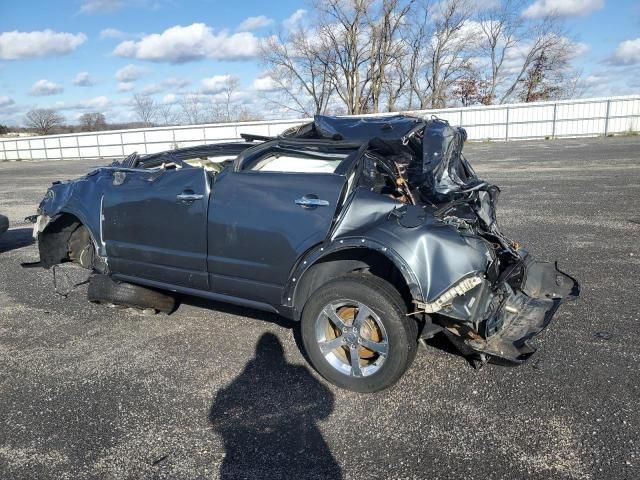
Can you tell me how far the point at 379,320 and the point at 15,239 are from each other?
308 inches

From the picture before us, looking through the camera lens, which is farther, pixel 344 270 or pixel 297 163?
pixel 297 163

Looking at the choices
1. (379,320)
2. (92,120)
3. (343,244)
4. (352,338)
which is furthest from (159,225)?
(92,120)

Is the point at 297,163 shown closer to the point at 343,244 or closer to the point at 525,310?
the point at 343,244

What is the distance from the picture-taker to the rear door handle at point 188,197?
13.6ft

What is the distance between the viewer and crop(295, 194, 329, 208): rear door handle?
144 inches

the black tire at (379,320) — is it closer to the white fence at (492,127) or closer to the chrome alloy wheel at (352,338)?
the chrome alloy wheel at (352,338)

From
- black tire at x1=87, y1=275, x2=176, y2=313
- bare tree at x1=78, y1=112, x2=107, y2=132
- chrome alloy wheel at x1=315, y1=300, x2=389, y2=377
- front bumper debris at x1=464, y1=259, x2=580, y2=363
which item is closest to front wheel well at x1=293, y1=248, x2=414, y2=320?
chrome alloy wheel at x1=315, y1=300, x2=389, y2=377

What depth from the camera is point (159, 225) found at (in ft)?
14.4

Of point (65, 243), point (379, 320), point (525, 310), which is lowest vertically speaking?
point (525, 310)

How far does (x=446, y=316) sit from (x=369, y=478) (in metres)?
1.10

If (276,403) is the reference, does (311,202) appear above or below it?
above

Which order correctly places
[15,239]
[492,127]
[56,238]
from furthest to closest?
1. [492,127]
2. [15,239]
3. [56,238]

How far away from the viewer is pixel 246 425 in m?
3.16

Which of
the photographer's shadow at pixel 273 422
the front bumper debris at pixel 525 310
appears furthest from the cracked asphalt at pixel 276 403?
the front bumper debris at pixel 525 310
